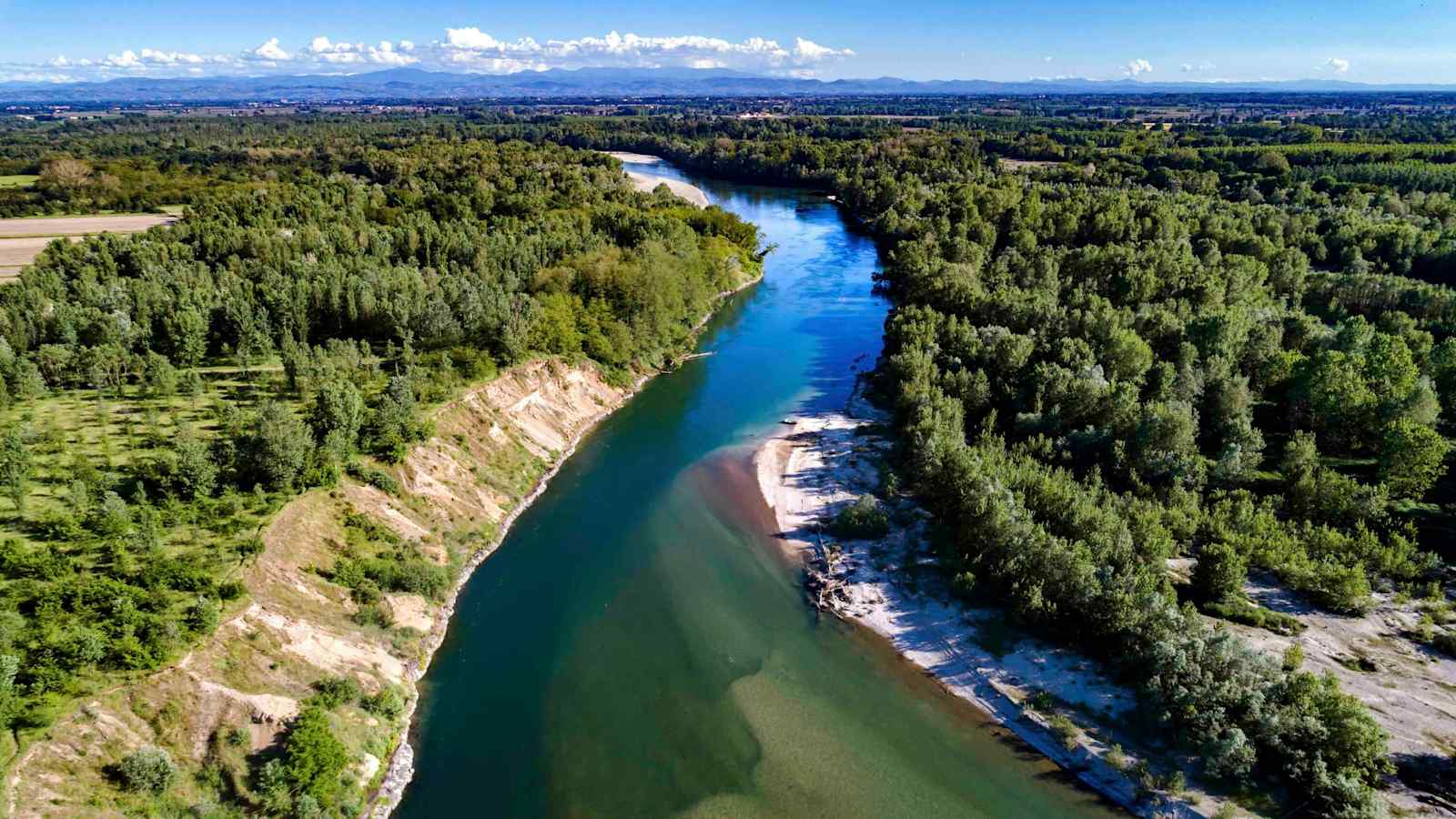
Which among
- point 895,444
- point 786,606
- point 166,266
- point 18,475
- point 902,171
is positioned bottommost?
point 786,606

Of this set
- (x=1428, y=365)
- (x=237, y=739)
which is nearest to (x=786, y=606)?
(x=237, y=739)

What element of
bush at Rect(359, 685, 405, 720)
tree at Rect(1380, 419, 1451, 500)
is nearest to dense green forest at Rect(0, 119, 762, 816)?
bush at Rect(359, 685, 405, 720)

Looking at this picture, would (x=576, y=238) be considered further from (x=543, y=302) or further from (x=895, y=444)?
(x=895, y=444)

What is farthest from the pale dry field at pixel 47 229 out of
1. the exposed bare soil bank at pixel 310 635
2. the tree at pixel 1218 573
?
the tree at pixel 1218 573

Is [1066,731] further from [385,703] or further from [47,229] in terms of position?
[47,229]

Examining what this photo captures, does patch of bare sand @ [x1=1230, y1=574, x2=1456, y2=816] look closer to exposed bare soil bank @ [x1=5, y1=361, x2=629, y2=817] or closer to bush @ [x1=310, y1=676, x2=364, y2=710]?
exposed bare soil bank @ [x1=5, y1=361, x2=629, y2=817]

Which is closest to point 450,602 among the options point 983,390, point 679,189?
point 983,390

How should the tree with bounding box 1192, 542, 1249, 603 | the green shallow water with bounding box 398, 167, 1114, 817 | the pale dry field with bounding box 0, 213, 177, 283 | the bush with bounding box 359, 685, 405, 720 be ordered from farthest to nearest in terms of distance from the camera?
the pale dry field with bounding box 0, 213, 177, 283 < the tree with bounding box 1192, 542, 1249, 603 < the bush with bounding box 359, 685, 405, 720 < the green shallow water with bounding box 398, 167, 1114, 817
